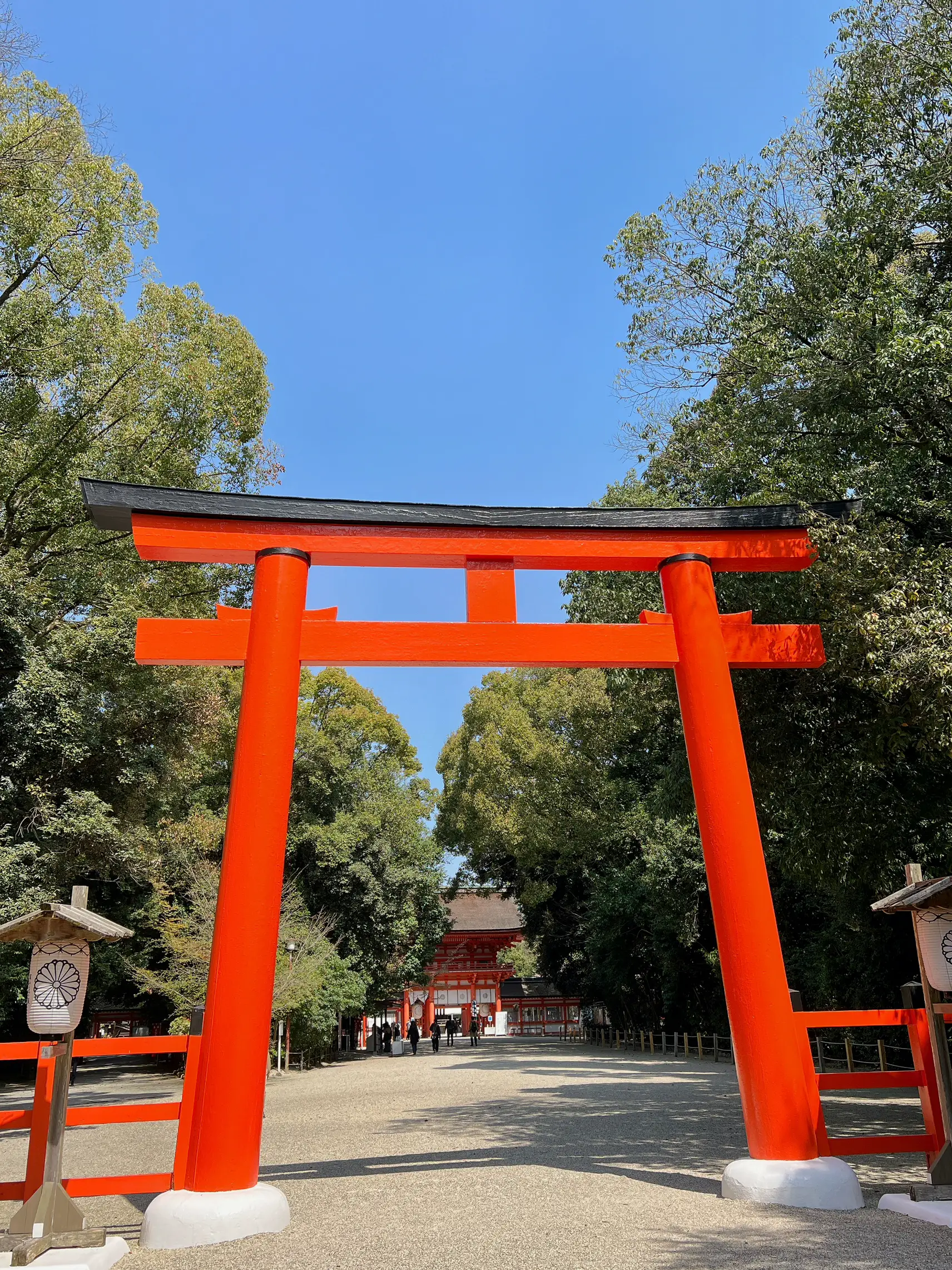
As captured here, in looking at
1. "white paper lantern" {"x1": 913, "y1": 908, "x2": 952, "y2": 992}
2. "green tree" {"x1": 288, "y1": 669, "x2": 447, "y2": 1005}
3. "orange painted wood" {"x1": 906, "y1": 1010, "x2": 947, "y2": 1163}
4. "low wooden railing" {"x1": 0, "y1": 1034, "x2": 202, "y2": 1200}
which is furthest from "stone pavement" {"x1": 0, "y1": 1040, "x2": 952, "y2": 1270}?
"green tree" {"x1": 288, "y1": 669, "x2": 447, "y2": 1005}

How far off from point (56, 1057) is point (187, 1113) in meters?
0.80

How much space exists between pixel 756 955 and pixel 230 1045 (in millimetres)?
3309

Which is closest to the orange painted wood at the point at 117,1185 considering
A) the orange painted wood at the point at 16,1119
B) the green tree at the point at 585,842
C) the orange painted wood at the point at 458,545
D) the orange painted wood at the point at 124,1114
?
the orange painted wood at the point at 124,1114

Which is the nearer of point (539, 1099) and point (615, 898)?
point (539, 1099)

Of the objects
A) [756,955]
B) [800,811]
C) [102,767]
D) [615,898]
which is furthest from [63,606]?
[615,898]

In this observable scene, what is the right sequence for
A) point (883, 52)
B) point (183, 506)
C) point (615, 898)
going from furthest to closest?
1. point (615, 898)
2. point (883, 52)
3. point (183, 506)

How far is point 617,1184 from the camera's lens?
19.0 ft

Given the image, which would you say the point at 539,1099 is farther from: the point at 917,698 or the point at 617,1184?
the point at 917,698

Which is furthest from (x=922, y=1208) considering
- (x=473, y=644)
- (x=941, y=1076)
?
(x=473, y=644)

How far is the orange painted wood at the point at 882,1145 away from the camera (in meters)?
5.26

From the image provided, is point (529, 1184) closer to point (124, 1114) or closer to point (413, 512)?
point (124, 1114)

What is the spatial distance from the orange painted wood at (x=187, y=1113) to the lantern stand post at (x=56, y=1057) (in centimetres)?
43

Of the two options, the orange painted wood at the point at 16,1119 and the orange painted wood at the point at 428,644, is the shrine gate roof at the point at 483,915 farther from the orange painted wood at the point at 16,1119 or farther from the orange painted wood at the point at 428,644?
the orange painted wood at the point at 16,1119

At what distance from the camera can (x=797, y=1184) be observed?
5.14 m
